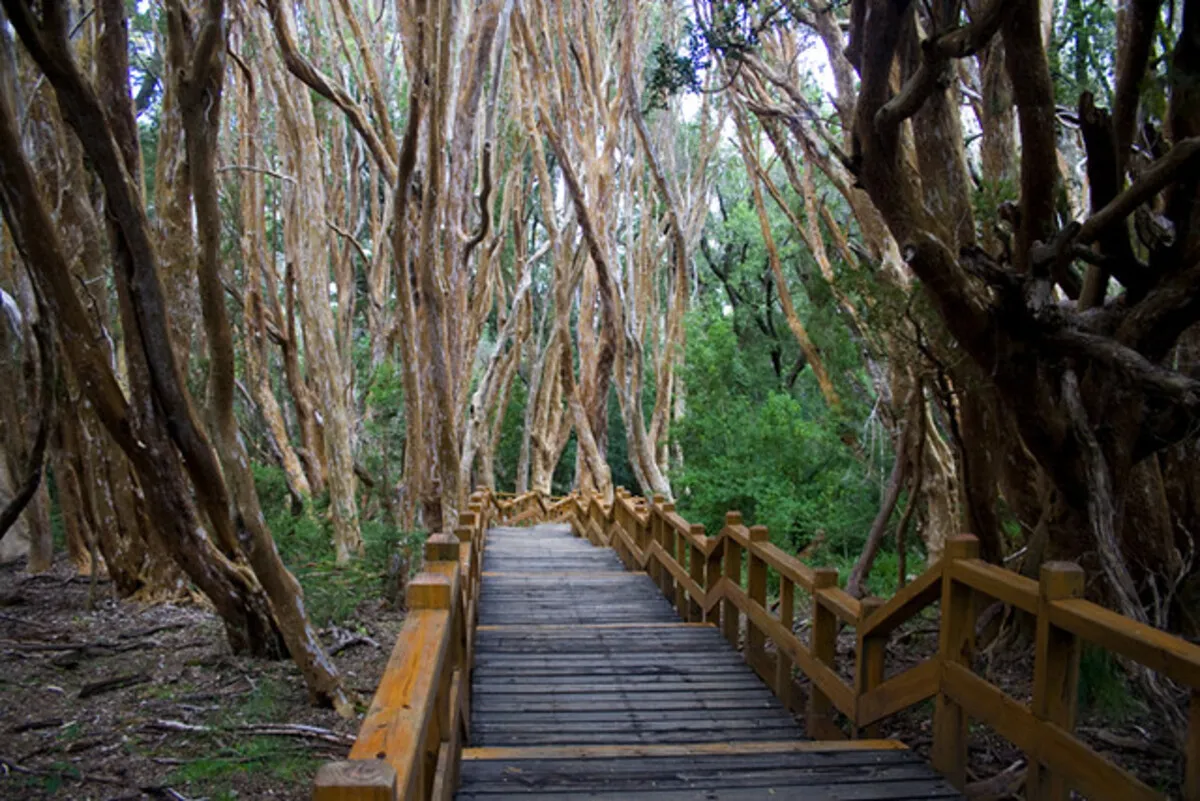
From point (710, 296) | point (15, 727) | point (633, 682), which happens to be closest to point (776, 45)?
point (633, 682)

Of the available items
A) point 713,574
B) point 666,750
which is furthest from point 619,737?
point 713,574

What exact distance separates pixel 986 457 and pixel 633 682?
92.8 inches

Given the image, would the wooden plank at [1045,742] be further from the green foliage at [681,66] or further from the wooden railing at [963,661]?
the green foliage at [681,66]

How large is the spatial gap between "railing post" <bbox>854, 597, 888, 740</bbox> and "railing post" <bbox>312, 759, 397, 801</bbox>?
2990 mm

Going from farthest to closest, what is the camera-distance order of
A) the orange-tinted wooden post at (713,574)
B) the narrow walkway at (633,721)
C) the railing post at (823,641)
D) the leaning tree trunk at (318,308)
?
1. the leaning tree trunk at (318,308)
2. the orange-tinted wooden post at (713,574)
3. the railing post at (823,641)
4. the narrow walkway at (633,721)

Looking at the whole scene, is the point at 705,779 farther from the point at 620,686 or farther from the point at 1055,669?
the point at 620,686

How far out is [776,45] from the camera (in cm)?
1230

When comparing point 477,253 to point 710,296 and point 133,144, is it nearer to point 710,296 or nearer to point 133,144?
point 710,296

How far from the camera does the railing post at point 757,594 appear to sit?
5.66 metres

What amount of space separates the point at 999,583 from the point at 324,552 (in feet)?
32.6

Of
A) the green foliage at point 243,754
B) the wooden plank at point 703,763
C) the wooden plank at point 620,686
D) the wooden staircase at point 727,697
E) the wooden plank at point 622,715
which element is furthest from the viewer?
the wooden plank at point 620,686

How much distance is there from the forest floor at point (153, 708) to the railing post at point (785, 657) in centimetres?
223

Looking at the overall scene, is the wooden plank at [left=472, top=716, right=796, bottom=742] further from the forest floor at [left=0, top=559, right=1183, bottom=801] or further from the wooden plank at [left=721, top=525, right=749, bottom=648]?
the wooden plank at [left=721, top=525, right=749, bottom=648]

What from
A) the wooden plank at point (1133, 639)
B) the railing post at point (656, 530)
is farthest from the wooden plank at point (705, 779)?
the railing post at point (656, 530)
